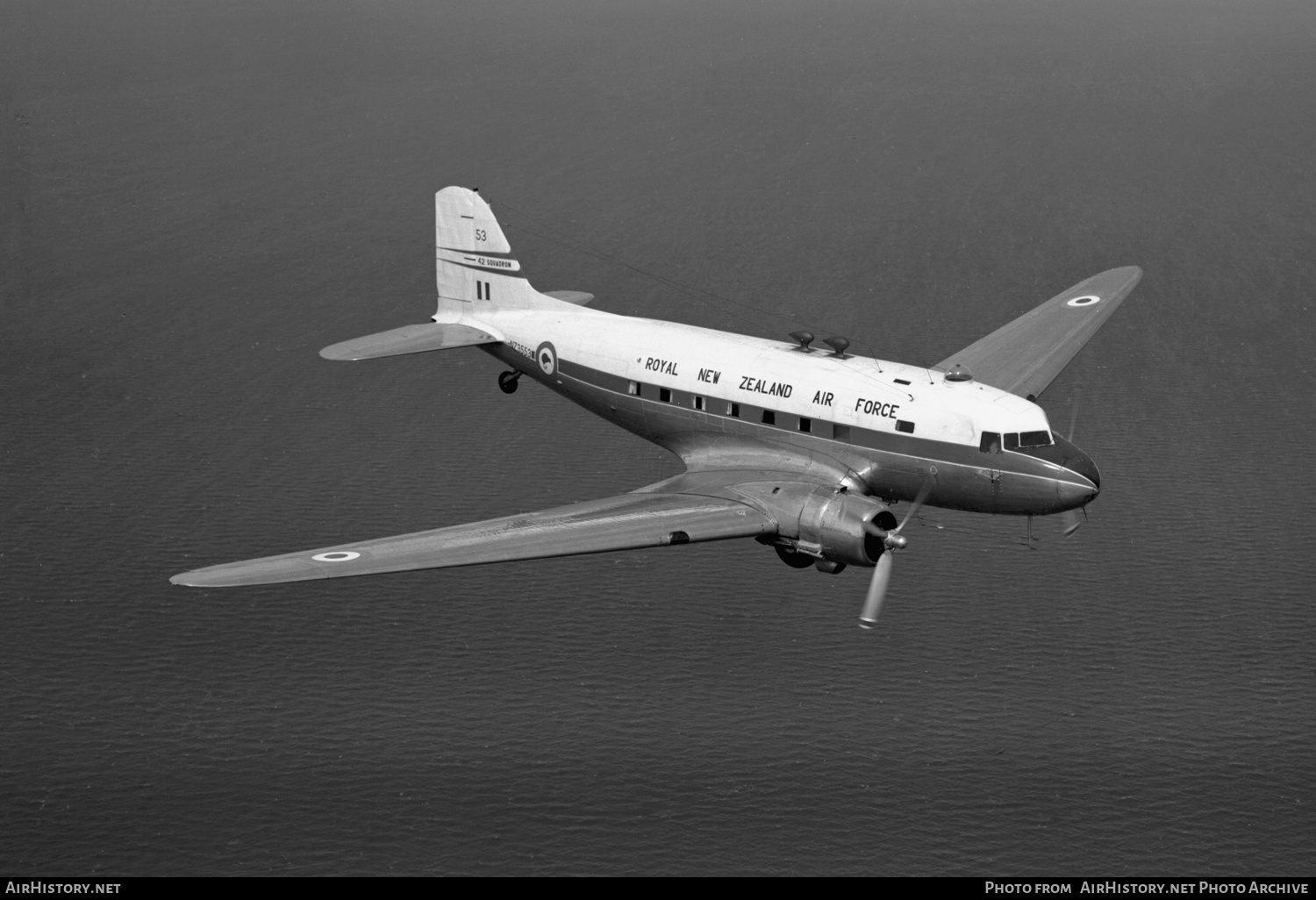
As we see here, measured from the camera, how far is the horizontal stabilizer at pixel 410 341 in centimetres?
6644

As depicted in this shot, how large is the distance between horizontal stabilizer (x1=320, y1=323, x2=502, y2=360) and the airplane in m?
0.14

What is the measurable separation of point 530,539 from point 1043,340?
25.7 m

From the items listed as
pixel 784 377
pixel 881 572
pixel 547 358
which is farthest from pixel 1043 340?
pixel 547 358

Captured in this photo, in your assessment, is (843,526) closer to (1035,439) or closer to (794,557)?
(794,557)

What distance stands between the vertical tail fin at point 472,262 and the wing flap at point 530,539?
50.9ft

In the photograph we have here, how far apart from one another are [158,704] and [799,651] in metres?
26.7

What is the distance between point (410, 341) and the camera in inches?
2687

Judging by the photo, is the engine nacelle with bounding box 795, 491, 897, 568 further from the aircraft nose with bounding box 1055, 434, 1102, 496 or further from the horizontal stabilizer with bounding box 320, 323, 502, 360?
the horizontal stabilizer with bounding box 320, 323, 502, 360

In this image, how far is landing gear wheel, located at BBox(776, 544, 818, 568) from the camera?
2210 inches

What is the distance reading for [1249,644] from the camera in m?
69.1

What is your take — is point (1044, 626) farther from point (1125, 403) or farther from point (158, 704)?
point (158, 704)

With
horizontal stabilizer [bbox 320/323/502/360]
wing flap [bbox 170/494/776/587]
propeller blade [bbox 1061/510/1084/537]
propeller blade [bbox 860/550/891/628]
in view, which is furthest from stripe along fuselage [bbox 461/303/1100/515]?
horizontal stabilizer [bbox 320/323/502/360]
